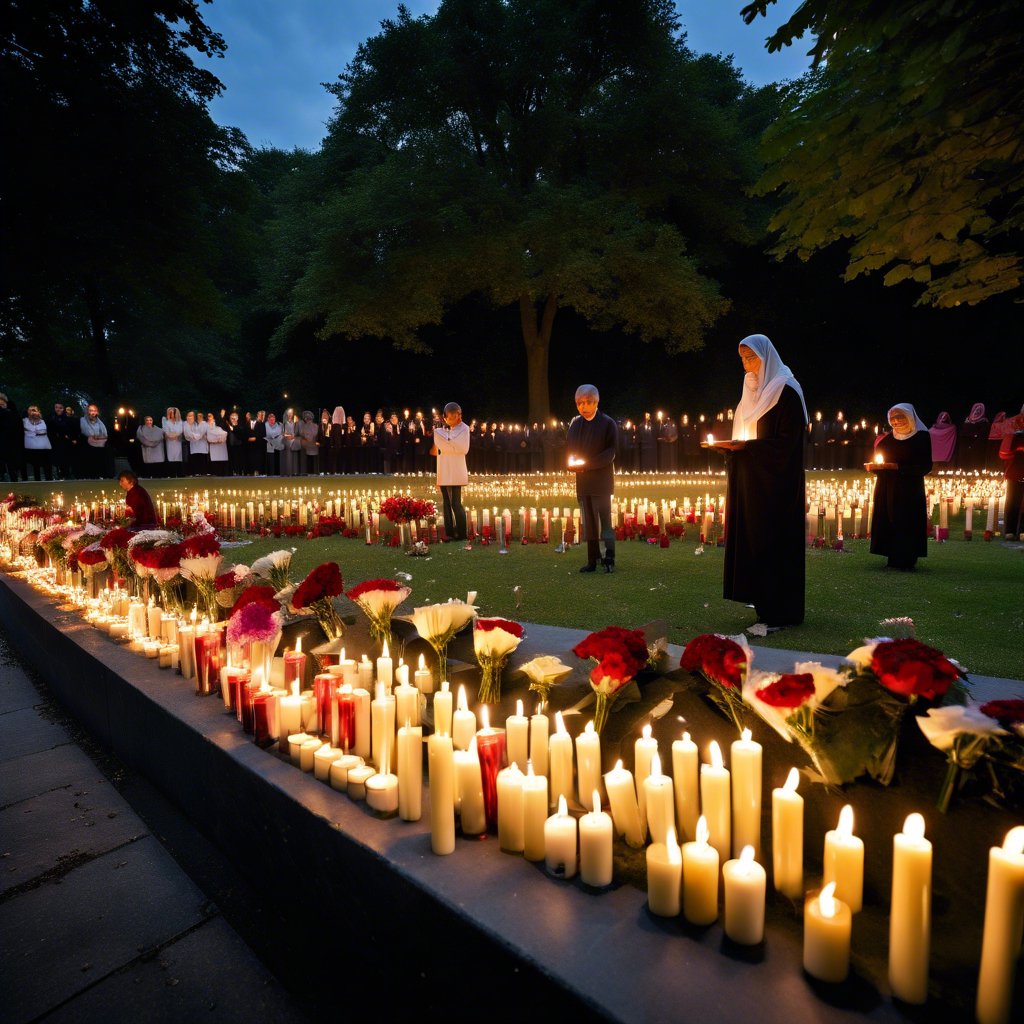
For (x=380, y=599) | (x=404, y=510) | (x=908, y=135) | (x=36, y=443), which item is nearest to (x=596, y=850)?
(x=380, y=599)

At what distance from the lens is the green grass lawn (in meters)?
5.05

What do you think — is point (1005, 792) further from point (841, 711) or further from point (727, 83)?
point (727, 83)

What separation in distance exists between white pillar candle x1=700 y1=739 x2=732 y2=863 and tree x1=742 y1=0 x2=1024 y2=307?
8.84 feet

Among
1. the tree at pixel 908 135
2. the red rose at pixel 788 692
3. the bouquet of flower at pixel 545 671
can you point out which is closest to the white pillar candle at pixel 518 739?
the bouquet of flower at pixel 545 671

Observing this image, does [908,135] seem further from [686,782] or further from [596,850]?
[596,850]

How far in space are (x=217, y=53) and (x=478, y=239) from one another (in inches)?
A: 468

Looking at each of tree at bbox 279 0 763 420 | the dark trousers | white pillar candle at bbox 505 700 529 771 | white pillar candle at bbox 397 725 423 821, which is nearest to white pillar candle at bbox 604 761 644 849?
white pillar candle at bbox 505 700 529 771

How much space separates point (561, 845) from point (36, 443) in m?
23.2

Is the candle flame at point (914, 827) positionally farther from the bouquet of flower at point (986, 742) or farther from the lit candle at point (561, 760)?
the lit candle at point (561, 760)

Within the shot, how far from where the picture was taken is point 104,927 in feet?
7.95

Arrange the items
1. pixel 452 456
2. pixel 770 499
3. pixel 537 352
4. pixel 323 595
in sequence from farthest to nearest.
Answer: pixel 537 352 < pixel 452 456 < pixel 770 499 < pixel 323 595

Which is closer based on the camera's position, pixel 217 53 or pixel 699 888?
pixel 699 888

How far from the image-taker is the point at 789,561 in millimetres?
5207

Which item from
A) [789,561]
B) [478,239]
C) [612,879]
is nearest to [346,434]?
[478,239]
